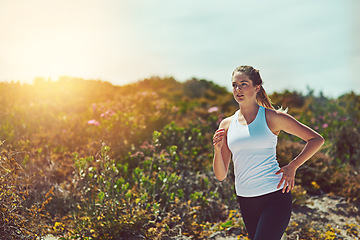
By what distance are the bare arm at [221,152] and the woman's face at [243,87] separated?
319mm

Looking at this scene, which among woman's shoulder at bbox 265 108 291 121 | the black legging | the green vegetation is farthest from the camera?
the green vegetation

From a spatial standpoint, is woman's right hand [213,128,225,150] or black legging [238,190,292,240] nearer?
black legging [238,190,292,240]

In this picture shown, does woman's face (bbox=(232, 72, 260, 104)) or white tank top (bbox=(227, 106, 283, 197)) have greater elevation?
woman's face (bbox=(232, 72, 260, 104))

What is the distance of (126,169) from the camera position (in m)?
5.71

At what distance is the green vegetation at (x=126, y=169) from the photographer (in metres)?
4.41

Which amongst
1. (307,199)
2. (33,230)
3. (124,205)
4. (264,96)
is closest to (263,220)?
(264,96)

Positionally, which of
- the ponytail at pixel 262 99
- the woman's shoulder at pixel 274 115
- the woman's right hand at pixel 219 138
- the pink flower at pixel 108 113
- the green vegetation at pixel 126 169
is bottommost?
the green vegetation at pixel 126 169

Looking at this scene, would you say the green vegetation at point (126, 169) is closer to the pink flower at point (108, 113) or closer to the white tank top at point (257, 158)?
the pink flower at point (108, 113)

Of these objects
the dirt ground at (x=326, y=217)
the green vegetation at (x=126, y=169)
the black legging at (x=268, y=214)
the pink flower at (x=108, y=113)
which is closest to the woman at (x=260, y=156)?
the black legging at (x=268, y=214)

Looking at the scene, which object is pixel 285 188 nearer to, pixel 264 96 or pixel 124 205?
pixel 264 96

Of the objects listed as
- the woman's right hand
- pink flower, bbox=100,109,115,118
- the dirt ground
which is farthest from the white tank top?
pink flower, bbox=100,109,115,118

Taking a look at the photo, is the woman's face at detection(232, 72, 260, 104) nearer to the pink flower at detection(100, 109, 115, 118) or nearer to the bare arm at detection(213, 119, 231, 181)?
the bare arm at detection(213, 119, 231, 181)

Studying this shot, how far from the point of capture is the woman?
2.67 metres

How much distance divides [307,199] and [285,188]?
145 inches
